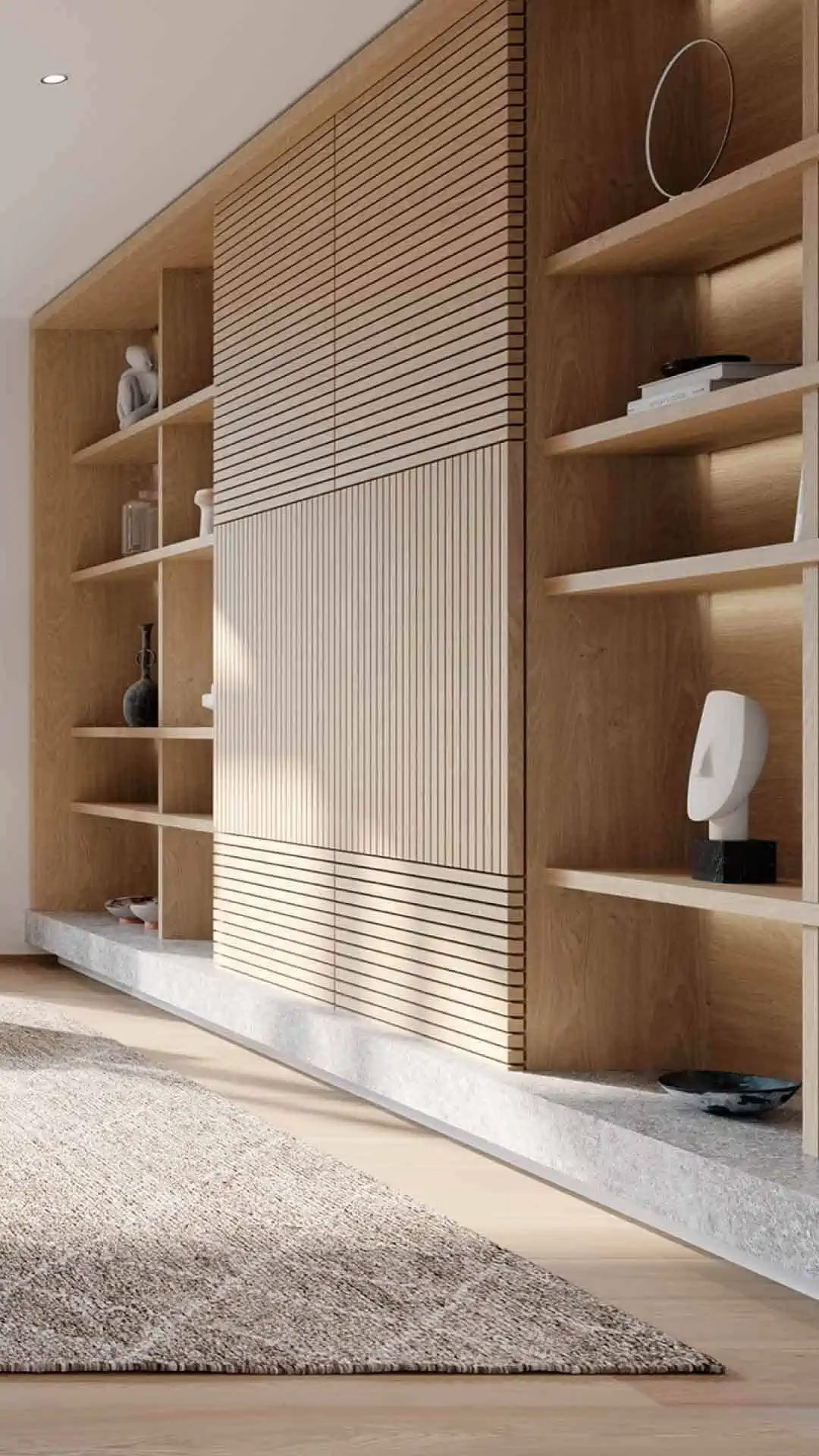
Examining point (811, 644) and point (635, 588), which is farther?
point (635, 588)

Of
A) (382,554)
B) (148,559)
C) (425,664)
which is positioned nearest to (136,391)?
(148,559)

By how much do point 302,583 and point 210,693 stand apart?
1.63 metres

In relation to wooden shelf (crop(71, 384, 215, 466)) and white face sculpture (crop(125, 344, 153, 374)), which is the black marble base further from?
white face sculpture (crop(125, 344, 153, 374))

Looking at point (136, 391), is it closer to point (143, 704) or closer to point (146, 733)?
point (143, 704)

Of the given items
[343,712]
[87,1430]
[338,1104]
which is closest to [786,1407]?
[87,1430]

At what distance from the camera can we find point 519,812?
4332 mm

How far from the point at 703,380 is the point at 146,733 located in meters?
3.78

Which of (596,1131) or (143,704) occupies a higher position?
(143,704)

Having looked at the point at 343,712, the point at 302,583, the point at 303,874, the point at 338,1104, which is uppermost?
the point at 302,583

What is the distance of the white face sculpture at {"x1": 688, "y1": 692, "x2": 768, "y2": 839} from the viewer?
389 centimetres

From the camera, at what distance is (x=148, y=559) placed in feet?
23.8

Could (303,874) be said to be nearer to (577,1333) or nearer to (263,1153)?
(263,1153)

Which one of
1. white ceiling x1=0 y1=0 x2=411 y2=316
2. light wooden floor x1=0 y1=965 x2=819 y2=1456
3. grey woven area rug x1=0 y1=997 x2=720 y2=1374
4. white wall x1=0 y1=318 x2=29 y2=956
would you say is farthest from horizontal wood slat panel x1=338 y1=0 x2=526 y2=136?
white wall x1=0 y1=318 x2=29 y2=956

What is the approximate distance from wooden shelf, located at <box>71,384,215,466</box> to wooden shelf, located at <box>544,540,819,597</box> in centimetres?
250
